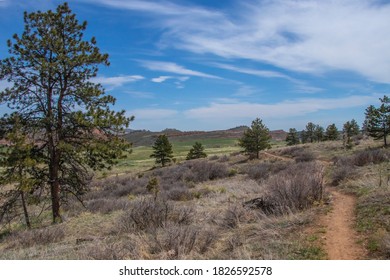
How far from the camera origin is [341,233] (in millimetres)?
5805

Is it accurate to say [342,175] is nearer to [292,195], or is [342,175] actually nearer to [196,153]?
[292,195]

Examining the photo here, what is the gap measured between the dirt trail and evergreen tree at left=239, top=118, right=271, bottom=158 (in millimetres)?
33755

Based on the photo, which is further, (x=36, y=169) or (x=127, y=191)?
(x=127, y=191)

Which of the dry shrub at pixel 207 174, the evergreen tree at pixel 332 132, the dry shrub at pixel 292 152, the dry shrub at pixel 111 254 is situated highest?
the evergreen tree at pixel 332 132

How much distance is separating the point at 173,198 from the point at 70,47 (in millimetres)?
7989

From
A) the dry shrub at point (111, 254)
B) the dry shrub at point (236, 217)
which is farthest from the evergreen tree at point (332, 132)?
the dry shrub at point (111, 254)

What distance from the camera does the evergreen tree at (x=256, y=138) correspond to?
4172 centimetres

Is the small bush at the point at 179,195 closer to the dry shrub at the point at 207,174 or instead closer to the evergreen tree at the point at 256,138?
the dry shrub at the point at 207,174

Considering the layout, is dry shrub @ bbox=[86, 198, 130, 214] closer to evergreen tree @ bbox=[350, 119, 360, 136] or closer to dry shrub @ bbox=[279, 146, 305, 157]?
dry shrub @ bbox=[279, 146, 305, 157]

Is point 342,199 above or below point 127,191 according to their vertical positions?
above
